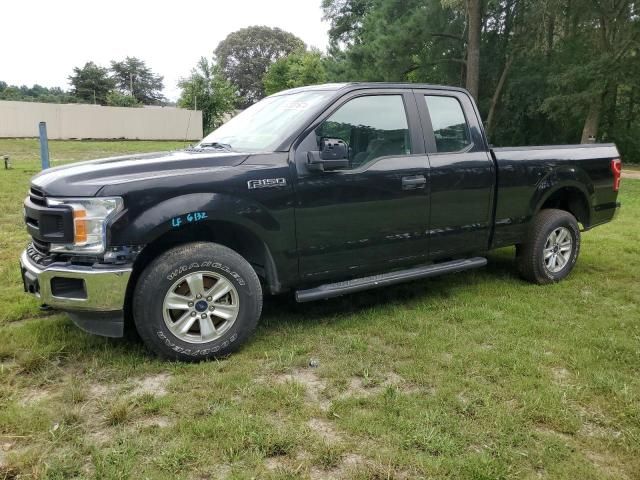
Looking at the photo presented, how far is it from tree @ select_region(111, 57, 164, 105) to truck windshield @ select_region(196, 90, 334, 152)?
7268cm

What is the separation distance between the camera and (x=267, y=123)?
14.1ft

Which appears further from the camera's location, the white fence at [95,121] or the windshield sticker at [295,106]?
the white fence at [95,121]

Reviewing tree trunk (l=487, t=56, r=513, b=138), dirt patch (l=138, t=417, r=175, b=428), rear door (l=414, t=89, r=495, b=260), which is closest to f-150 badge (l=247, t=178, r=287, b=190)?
rear door (l=414, t=89, r=495, b=260)

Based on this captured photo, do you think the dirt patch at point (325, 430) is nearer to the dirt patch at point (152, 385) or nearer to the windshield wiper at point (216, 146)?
the dirt patch at point (152, 385)

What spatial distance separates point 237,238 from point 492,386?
1.99 m

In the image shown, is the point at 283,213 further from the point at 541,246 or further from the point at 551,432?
the point at 541,246

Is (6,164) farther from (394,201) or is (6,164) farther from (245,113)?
(394,201)

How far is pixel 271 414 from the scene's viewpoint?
A: 9.59ft

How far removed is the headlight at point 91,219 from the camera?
3.20 meters

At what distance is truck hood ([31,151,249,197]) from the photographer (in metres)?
3.25

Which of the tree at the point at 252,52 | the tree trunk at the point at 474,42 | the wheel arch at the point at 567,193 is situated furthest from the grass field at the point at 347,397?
the tree at the point at 252,52

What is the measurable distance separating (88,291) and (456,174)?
3.05 meters

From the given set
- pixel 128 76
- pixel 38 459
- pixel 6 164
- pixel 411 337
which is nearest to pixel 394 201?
pixel 411 337

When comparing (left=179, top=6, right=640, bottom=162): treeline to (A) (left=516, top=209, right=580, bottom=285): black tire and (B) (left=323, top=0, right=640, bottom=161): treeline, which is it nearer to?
(B) (left=323, top=0, right=640, bottom=161): treeline
